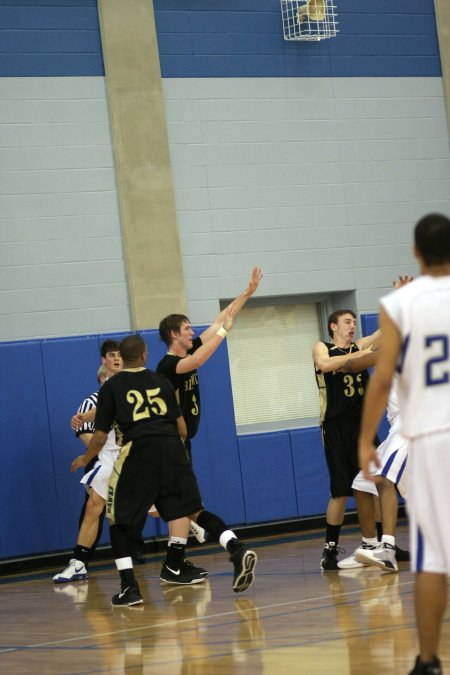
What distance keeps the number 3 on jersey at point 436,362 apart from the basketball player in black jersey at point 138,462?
3.58 meters

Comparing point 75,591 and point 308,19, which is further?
point 308,19

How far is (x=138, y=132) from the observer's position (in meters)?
12.3

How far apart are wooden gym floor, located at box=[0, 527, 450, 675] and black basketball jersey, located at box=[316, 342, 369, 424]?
118cm

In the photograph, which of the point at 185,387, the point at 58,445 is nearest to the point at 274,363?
the point at 58,445

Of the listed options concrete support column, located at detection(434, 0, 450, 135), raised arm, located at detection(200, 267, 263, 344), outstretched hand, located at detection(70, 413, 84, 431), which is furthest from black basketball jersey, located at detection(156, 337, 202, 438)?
concrete support column, located at detection(434, 0, 450, 135)

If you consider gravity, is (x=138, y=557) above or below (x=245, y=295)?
below

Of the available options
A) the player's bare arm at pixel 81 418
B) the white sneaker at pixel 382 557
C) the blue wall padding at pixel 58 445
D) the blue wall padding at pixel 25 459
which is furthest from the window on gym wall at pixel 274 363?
the white sneaker at pixel 382 557

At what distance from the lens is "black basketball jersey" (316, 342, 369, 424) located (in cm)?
869

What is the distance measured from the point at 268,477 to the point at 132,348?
15.9 ft

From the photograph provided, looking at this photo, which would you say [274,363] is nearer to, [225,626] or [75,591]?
[75,591]

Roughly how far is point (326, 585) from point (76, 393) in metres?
4.20

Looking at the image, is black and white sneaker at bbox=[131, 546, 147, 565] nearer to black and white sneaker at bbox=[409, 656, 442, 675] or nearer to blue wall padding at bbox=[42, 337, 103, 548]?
blue wall padding at bbox=[42, 337, 103, 548]

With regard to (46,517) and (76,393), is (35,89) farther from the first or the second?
(46,517)

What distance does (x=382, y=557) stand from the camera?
813 cm
